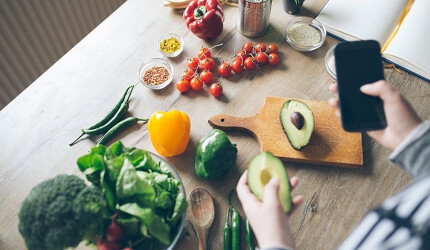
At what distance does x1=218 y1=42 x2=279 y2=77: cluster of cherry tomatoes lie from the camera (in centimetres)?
141

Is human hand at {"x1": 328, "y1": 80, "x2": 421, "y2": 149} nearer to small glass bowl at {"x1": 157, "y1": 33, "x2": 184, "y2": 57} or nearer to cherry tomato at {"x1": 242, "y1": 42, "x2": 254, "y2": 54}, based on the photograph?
cherry tomato at {"x1": 242, "y1": 42, "x2": 254, "y2": 54}

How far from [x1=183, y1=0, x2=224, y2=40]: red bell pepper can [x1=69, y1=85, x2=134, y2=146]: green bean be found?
37 cm

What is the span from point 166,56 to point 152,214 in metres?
0.74

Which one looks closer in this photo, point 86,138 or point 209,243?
point 209,243

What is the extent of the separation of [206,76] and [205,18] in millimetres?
228

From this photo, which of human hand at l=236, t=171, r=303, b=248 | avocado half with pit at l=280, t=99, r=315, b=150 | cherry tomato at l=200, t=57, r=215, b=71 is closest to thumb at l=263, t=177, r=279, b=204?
human hand at l=236, t=171, r=303, b=248

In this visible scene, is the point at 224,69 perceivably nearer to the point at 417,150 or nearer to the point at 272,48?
the point at 272,48

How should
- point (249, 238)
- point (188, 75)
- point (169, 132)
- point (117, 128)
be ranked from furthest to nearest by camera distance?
point (188, 75) < point (117, 128) < point (169, 132) < point (249, 238)

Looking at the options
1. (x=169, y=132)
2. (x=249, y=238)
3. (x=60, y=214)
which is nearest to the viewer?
(x=60, y=214)

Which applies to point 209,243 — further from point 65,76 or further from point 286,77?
point 65,76

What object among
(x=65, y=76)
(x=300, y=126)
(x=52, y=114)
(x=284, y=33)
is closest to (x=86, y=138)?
(x=52, y=114)

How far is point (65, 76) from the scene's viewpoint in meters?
1.45

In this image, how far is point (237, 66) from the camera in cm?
141

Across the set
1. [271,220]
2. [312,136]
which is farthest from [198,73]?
[271,220]
